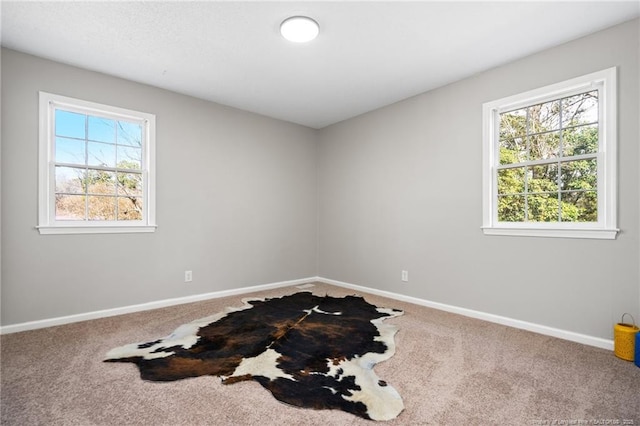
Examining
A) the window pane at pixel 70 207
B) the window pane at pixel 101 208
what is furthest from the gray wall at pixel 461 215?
the window pane at pixel 70 207

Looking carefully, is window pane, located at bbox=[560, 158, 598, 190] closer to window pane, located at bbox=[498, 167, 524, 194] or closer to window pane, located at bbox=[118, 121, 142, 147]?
window pane, located at bbox=[498, 167, 524, 194]

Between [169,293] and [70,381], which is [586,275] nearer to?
[70,381]

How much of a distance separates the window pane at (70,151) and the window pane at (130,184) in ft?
1.32

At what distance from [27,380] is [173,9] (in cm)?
276

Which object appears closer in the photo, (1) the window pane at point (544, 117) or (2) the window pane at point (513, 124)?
(1) the window pane at point (544, 117)

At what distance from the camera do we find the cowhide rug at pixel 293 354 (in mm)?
1900

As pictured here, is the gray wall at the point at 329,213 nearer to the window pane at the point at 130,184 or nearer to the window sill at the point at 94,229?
the window sill at the point at 94,229

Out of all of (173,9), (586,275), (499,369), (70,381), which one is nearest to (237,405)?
(70,381)

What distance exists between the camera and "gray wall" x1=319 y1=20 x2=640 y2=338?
2584mm

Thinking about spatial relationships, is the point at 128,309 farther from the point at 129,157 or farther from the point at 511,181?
the point at 511,181

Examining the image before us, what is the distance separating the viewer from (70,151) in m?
3.34

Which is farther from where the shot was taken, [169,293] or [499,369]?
[169,293]

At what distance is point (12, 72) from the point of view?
2.98 meters

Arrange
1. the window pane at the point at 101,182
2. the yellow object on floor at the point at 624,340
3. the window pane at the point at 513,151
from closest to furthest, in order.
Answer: the yellow object on floor at the point at 624,340 → the window pane at the point at 513,151 → the window pane at the point at 101,182
